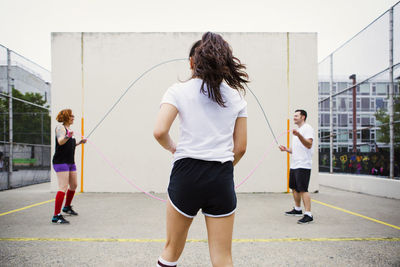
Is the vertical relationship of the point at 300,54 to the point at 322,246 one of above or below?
above

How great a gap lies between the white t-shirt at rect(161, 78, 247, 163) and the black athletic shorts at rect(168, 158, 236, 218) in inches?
1.7

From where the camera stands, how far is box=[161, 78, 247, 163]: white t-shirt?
5.23ft

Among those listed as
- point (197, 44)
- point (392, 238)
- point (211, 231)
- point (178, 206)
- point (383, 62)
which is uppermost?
point (383, 62)

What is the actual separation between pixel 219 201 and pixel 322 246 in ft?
8.70

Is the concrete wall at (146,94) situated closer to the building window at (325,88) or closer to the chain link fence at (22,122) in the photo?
the chain link fence at (22,122)

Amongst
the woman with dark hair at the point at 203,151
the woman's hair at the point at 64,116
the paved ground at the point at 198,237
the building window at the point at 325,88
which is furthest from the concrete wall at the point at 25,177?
the building window at the point at 325,88

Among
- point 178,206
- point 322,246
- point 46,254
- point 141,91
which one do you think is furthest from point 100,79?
point 178,206

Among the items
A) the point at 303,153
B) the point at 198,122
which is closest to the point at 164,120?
the point at 198,122

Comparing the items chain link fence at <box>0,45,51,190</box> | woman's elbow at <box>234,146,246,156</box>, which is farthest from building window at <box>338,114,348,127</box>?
chain link fence at <box>0,45,51,190</box>

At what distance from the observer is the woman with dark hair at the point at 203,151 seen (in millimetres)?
1584

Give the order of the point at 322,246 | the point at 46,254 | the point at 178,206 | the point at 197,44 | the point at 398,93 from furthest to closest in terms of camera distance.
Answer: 1. the point at 398,93
2. the point at 322,246
3. the point at 46,254
4. the point at 197,44
5. the point at 178,206

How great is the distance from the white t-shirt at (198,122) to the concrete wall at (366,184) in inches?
297

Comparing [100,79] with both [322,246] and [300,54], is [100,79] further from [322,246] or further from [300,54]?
[322,246]

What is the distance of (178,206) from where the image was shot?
1597 mm
